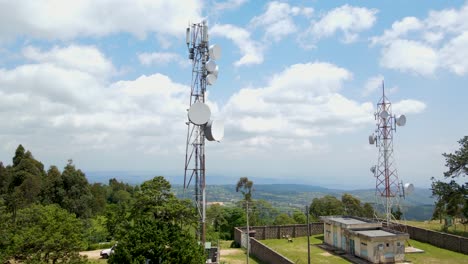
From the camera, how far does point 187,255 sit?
1664 centimetres

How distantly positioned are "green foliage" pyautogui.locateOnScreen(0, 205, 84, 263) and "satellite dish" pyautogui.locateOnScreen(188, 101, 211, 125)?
8271 mm

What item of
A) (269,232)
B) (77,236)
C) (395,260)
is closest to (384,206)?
(395,260)

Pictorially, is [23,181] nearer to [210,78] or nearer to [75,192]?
[75,192]

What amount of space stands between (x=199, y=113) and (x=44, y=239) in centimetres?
969

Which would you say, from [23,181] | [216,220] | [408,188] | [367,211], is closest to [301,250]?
[408,188]

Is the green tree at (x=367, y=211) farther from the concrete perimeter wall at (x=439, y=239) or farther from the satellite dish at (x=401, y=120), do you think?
the satellite dish at (x=401, y=120)

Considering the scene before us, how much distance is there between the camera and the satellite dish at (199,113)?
20.8 m

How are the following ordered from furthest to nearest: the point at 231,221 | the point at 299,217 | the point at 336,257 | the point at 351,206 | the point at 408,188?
the point at 351,206 → the point at 299,217 → the point at 231,221 → the point at 408,188 → the point at 336,257

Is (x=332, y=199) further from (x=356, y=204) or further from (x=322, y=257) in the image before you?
(x=322, y=257)

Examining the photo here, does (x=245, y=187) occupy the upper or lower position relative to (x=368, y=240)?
upper

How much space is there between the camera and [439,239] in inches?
1188

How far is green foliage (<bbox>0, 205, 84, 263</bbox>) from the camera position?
17.7 meters

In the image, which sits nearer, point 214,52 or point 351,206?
point 214,52

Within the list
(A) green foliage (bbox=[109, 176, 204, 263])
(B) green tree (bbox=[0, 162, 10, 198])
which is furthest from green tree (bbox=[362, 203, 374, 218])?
(B) green tree (bbox=[0, 162, 10, 198])
